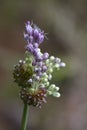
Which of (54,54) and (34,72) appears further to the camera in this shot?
(54,54)

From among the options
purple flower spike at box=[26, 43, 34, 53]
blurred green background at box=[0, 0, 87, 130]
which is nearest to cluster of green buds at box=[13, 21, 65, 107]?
purple flower spike at box=[26, 43, 34, 53]

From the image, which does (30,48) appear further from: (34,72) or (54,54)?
(54,54)

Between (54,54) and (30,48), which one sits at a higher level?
(54,54)

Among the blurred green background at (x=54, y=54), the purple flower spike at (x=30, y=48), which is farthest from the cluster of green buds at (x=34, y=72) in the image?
the blurred green background at (x=54, y=54)

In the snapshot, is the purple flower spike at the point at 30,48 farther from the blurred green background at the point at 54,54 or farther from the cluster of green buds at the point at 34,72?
the blurred green background at the point at 54,54

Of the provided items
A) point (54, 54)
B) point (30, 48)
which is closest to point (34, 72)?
point (30, 48)

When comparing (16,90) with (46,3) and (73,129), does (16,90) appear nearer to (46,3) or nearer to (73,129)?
(73,129)
